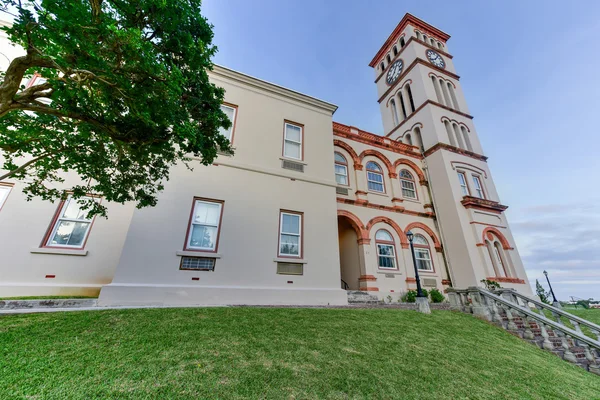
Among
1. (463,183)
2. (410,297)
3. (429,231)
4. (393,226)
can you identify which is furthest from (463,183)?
(410,297)

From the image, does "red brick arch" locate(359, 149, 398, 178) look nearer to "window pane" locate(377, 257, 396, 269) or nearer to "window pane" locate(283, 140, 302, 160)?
"window pane" locate(377, 257, 396, 269)

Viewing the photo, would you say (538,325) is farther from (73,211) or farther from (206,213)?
(73,211)

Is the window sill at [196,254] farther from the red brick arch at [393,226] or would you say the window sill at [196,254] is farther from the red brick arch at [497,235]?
the red brick arch at [497,235]

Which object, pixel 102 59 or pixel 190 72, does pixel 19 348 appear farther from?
pixel 190 72

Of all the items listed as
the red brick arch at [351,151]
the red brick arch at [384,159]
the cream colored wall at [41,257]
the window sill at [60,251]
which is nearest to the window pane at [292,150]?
the red brick arch at [351,151]

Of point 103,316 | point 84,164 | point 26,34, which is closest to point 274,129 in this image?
point 84,164

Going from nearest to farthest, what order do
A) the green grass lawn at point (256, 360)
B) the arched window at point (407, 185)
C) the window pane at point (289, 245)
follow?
the green grass lawn at point (256, 360)
the window pane at point (289, 245)
the arched window at point (407, 185)

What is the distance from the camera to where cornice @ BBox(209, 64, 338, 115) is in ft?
32.1

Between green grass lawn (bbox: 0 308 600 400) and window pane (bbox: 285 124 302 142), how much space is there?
284 inches

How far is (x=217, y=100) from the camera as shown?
17.8 feet

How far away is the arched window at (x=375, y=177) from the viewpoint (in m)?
14.0

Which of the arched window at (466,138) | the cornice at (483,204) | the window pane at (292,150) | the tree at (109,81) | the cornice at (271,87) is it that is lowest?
the tree at (109,81)

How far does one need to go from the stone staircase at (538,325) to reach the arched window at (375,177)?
252 inches

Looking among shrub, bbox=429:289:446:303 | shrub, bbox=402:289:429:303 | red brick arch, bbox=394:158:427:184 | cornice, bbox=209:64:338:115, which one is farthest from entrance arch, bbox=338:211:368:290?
red brick arch, bbox=394:158:427:184
